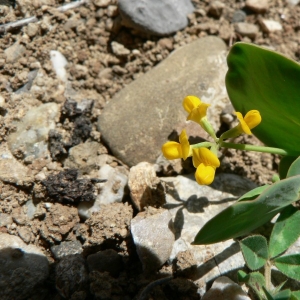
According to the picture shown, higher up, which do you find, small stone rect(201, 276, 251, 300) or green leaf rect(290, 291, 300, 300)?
green leaf rect(290, 291, 300, 300)

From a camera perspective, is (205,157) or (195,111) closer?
(205,157)

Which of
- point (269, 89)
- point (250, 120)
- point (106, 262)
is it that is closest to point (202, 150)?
point (250, 120)

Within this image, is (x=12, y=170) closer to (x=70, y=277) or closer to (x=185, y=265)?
(x=70, y=277)

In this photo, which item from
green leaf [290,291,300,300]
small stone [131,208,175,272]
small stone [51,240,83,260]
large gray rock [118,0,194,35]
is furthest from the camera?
large gray rock [118,0,194,35]

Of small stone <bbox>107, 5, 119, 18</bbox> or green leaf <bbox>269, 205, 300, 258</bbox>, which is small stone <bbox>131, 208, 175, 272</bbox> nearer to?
green leaf <bbox>269, 205, 300, 258</bbox>

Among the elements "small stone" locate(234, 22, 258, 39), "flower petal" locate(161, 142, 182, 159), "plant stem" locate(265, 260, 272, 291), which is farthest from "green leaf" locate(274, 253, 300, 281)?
"small stone" locate(234, 22, 258, 39)

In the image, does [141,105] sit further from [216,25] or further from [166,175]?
[216,25]
